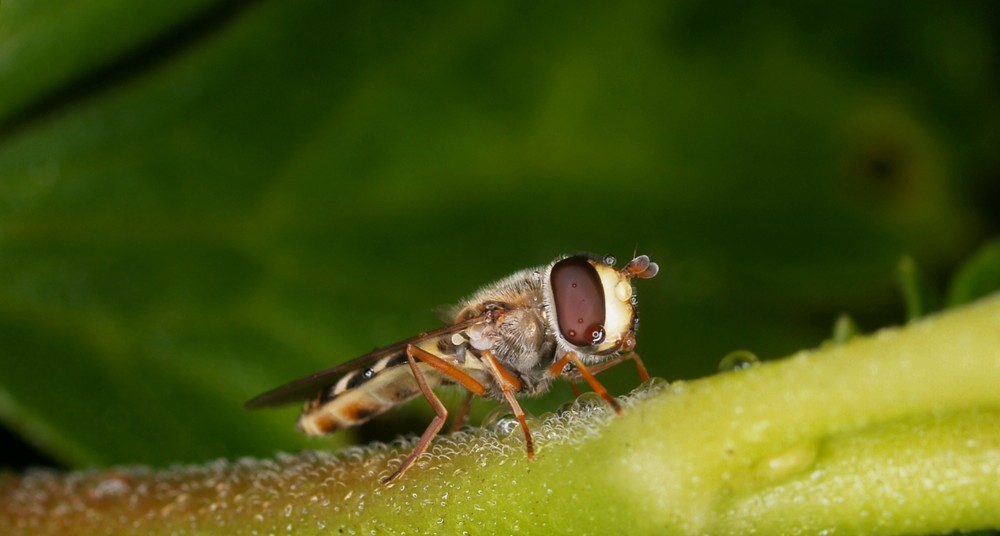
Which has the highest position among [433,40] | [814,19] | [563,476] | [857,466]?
[433,40]

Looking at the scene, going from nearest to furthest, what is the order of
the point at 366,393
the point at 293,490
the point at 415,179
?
the point at 293,490 → the point at 366,393 → the point at 415,179

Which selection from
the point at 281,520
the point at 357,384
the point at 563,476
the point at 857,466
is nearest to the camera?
the point at 857,466

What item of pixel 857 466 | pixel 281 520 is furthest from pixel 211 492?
pixel 857 466

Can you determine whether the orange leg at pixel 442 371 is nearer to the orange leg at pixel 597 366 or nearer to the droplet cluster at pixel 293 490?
the orange leg at pixel 597 366

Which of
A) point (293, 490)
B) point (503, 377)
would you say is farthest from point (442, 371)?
point (293, 490)

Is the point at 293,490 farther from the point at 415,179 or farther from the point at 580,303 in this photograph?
the point at 415,179

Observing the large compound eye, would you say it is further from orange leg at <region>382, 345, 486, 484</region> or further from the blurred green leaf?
the blurred green leaf

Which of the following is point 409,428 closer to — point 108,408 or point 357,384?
point 357,384
